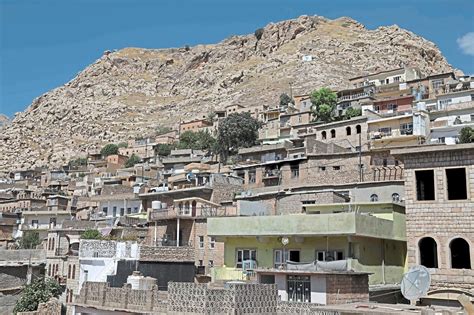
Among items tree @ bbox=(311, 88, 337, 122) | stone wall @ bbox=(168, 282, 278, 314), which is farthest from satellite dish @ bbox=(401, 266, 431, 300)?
tree @ bbox=(311, 88, 337, 122)

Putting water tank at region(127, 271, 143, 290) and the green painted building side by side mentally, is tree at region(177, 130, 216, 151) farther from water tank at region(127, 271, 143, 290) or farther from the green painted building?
the green painted building

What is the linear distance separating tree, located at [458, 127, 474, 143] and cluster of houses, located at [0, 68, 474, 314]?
899mm

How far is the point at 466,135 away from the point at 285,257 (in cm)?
2382

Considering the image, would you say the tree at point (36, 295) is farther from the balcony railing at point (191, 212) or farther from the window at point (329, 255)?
the window at point (329, 255)

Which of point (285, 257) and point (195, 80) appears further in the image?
point (195, 80)

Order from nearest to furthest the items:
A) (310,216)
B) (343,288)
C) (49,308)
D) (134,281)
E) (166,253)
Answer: (343,288) → (310,216) → (134,281) → (49,308) → (166,253)

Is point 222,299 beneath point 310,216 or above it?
beneath

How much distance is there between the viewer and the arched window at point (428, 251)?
22.5 m

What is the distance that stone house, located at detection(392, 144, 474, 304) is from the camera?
21.6m

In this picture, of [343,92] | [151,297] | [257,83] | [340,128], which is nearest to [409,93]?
[343,92]

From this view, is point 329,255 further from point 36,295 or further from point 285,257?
point 36,295

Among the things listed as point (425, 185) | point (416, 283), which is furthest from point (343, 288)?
point (425, 185)

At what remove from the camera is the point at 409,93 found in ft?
211

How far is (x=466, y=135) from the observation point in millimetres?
41844
